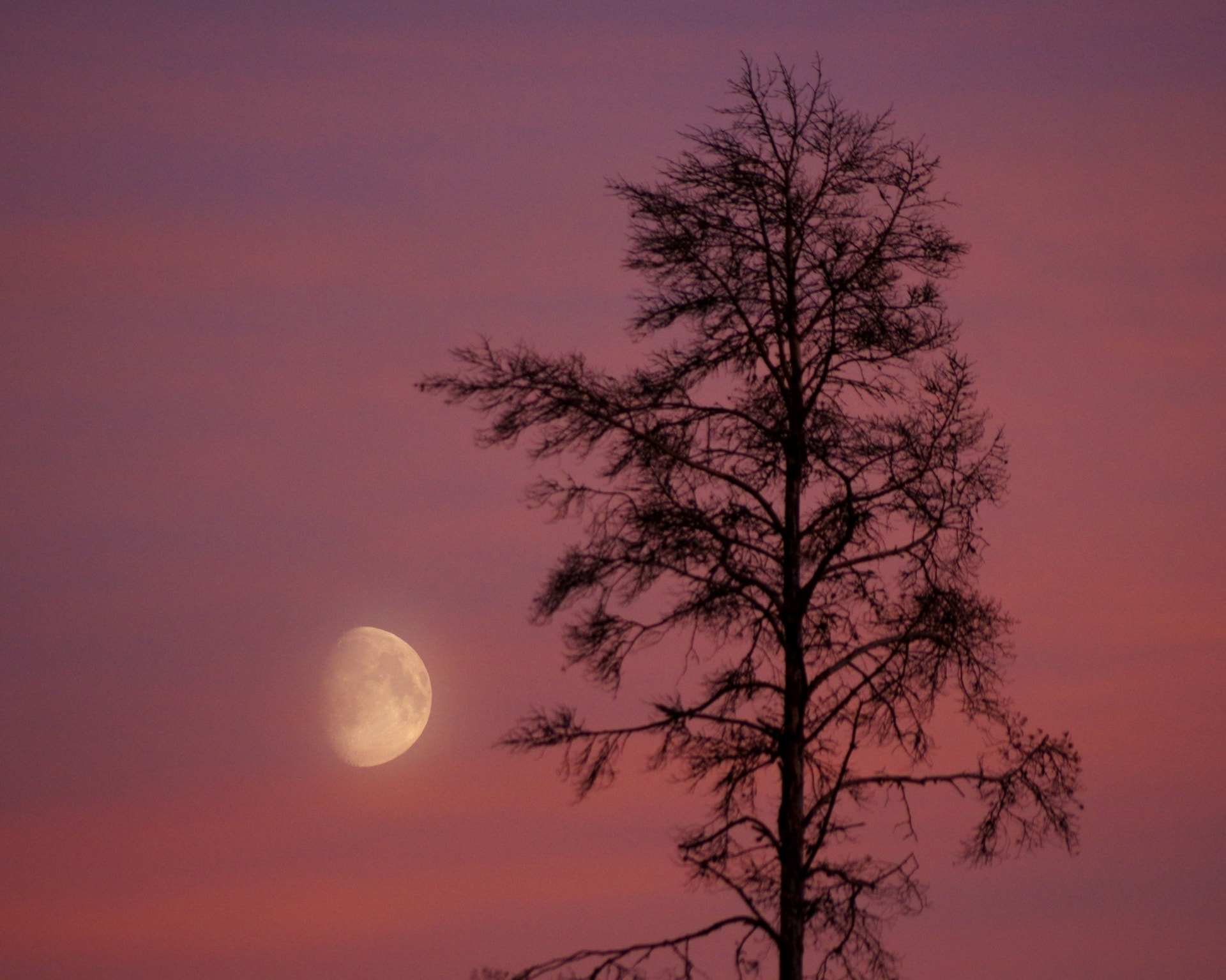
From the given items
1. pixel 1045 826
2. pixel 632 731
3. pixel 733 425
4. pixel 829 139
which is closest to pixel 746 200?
pixel 829 139

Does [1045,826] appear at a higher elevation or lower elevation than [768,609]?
lower

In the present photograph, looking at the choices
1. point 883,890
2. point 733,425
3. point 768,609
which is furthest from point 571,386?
point 883,890

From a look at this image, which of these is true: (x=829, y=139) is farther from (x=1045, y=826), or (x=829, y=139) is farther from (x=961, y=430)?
(x=1045, y=826)

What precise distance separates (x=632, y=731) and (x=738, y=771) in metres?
1.00

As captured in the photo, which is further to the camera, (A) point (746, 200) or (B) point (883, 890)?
(A) point (746, 200)

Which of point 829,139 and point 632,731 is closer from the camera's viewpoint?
point 632,731

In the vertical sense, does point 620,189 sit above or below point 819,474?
above

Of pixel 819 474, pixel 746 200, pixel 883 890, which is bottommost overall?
pixel 883 890

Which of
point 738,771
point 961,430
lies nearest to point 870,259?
point 961,430

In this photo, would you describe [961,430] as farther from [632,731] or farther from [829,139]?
[632,731]

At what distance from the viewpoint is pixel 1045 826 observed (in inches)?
595

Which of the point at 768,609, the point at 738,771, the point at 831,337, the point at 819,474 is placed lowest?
the point at 738,771

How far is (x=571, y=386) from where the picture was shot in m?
15.0

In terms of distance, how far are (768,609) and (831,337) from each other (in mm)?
2602
